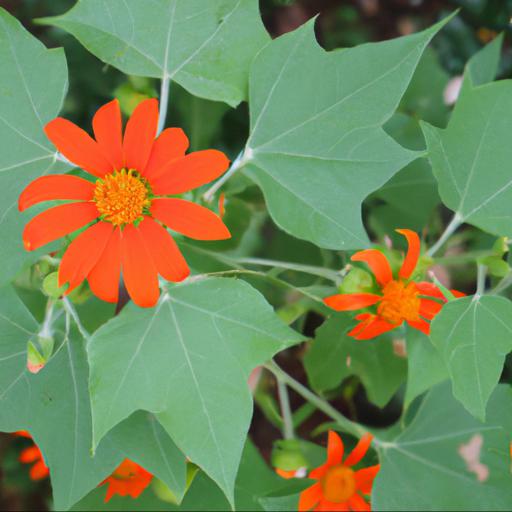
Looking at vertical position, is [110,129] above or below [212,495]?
above

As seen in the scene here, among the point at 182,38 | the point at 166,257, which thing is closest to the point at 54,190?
the point at 166,257

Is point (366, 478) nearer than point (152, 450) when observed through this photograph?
No

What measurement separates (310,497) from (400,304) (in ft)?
1.19

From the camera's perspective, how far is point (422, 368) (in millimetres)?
835

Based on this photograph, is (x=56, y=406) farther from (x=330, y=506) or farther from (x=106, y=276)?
(x=330, y=506)

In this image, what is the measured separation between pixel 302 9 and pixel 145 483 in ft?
4.06

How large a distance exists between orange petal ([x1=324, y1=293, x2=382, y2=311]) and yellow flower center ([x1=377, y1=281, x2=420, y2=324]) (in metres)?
0.02

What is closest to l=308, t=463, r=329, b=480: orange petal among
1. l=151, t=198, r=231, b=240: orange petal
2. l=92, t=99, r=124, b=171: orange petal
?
l=151, t=198, r=231, b=240: orange petal

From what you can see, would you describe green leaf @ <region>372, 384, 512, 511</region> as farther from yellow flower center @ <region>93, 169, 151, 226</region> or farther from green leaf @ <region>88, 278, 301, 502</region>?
yellow flower center @ <region>93, 169, 151, 226</region>

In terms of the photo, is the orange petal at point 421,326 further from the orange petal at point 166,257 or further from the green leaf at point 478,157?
the orange petal at point 166,257

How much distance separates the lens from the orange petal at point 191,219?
0.74 m

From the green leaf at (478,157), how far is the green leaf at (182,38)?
23 cm

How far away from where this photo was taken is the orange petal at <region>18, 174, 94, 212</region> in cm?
71

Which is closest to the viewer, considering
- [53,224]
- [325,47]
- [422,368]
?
[53,224]
